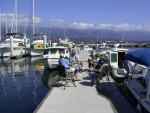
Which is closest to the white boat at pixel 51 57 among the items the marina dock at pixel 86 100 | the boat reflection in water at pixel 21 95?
the boat reflection in water at pixel 21 95

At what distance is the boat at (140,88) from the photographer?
1038cm

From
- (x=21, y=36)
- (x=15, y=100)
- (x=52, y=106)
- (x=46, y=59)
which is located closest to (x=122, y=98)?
(x=52, y=106)

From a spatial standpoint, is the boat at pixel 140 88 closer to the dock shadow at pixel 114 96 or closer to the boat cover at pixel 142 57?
the boat cover at pixel 142 57

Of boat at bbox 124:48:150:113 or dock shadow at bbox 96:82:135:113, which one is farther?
dock shadow at bbox 96:82:135:113

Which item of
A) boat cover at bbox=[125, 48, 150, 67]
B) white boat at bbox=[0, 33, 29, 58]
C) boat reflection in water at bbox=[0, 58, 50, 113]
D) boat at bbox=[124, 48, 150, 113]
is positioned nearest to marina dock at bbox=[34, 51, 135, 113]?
boat at bbox=[124, 48, 150, 113]

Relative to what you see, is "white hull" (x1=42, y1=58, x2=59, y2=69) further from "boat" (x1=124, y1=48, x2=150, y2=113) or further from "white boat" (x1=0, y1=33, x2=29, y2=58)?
"white boat" (x1=0, y1=33, x2=29, y2=58)

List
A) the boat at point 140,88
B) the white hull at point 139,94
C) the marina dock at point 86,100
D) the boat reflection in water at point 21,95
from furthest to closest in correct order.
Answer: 1. the boat reflection in water at point 21,95
2. the marina dock at point 86,100
3. the boat at point 140,88
4. the white hull at point 139,94

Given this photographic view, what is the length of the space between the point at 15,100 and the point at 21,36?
163 feet

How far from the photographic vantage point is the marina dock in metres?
11.0

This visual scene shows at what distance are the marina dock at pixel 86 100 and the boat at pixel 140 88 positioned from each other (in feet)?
1.25

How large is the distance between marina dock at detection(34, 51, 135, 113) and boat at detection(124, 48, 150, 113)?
1.25 feet

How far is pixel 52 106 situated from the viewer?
1147 cm

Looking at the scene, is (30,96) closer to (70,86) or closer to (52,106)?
(70,86)

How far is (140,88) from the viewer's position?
12.7 meters
